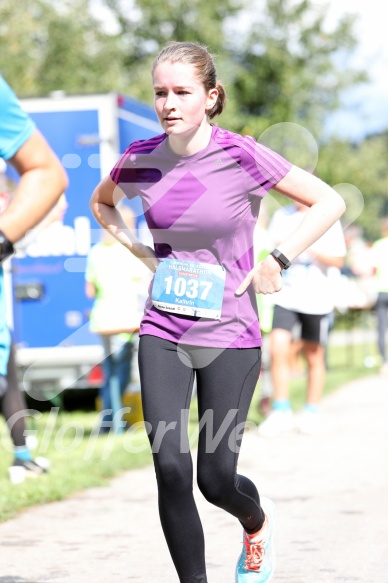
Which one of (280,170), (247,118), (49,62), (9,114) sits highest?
(9,114)

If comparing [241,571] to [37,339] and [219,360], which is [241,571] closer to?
[219,360]

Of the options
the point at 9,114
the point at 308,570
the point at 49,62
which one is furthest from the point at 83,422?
the point at 49,62

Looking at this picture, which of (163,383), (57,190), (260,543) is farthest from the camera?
(260,543)

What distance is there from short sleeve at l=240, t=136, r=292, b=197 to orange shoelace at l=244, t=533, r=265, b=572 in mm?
1250

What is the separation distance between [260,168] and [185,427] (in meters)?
0.90

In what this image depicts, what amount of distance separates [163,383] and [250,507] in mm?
585

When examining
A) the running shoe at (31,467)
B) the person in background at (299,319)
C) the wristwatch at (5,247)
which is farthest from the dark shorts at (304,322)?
the wristwatch at (5,247)

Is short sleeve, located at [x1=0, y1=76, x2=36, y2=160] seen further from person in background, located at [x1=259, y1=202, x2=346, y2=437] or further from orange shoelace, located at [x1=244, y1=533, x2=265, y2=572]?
person in background, located at [x1=259, y1=202, x2=346, y2=437]

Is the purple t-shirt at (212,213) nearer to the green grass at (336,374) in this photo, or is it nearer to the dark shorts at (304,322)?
the dark shorts at (304,322)

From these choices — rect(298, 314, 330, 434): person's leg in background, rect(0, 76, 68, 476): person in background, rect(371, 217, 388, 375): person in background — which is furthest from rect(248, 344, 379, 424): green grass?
rect(0, 76, 68, 476): person in background

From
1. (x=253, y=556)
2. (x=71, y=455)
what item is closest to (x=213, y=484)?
(x=253, y=556)

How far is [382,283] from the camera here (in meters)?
16.5

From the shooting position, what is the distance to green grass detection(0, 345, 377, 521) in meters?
6.69

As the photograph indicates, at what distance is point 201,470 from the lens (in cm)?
394
